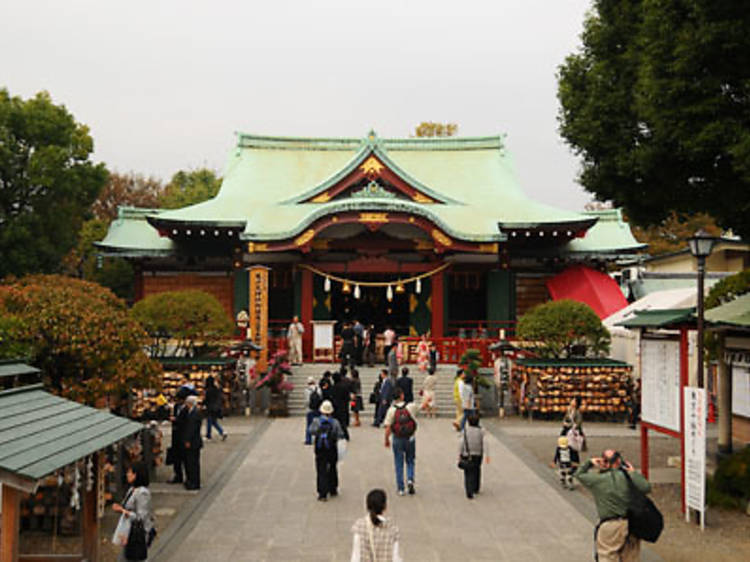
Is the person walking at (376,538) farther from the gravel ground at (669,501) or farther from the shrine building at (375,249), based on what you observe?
the shrine building at (375,249)

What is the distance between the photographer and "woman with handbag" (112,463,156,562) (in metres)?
7.05

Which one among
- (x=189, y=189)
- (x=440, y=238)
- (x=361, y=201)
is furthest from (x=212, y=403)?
(x=189, y=189)

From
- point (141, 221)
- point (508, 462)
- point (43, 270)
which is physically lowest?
point (508, 462)

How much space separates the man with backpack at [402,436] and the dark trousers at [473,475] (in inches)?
35.5

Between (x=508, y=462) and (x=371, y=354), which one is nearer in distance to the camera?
(x=508, y=462)

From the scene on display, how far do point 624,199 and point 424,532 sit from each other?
8.39 m

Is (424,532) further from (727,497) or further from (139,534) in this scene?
(727,497)

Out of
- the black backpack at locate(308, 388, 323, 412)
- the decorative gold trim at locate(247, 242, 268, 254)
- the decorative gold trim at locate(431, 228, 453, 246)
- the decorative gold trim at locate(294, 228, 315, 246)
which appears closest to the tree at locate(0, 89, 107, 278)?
the decorative gold trim at locate(247, 242, 268, 254)

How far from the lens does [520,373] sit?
20.4 m

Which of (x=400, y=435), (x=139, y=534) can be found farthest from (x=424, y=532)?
(x=139, y=534)

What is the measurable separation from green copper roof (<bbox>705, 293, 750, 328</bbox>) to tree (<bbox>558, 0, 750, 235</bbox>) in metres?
1.63

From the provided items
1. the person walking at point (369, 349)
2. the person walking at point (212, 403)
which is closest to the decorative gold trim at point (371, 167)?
the person walking at point (369, 349)

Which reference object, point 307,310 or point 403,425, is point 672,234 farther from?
point 403,425

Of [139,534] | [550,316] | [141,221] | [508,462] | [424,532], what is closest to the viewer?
[139,534]
